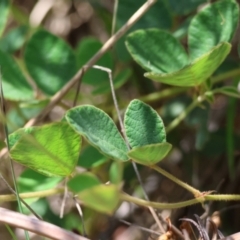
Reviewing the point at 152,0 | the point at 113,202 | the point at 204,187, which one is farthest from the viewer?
the point at 204,187

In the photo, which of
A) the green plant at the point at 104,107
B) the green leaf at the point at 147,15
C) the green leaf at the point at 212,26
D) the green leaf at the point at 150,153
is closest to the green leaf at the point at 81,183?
the green plant at the point at 104,107

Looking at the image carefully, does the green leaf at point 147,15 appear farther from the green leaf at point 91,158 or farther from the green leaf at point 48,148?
the green leaf at point 48,148

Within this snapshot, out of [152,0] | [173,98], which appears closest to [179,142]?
[173,98]

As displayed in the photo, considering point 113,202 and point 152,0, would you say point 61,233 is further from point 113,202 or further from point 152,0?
point 152,0

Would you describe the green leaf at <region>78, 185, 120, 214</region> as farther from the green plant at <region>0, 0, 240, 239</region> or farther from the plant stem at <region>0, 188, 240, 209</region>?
the plant stem at <region>0, 188, 240, 209</region>

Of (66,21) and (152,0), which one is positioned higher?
(152,0)

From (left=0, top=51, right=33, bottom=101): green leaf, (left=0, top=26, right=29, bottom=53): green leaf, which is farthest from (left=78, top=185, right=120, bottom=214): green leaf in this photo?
(left=0, top=26, right=29, bottom=53): green leaf

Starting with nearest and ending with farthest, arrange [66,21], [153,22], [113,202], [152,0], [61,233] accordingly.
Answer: [113,202], [61,233], [152,0], [153,22], [66,21]
